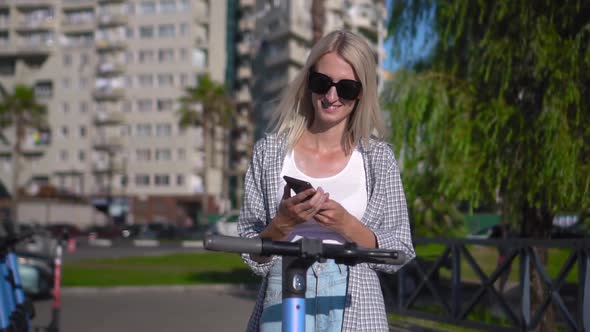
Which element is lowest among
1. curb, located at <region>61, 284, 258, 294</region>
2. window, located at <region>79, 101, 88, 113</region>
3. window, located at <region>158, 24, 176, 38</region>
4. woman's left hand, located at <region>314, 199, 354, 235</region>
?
curb, located at <region>61, 284, 258, 294</region>

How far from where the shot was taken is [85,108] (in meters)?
90.6

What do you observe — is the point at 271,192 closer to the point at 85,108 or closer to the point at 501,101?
the point at 501,101

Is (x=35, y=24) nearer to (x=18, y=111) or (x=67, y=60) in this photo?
(x=67, y=60)

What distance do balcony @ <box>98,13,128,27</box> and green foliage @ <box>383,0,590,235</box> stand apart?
79.1m

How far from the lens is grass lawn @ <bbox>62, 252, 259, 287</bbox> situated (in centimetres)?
2062

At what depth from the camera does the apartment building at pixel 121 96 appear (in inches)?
3415

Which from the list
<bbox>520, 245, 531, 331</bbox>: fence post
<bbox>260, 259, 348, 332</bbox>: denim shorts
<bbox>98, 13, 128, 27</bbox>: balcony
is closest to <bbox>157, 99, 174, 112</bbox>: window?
<bbox>98, 13, 128, 27</bbox>: balcony

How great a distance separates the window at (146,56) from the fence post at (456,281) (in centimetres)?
7954

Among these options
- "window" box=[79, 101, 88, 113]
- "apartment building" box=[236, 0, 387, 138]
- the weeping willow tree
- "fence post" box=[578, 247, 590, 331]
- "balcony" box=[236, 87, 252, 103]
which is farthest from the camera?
"balcony" box=[236, 87, 252, 103]

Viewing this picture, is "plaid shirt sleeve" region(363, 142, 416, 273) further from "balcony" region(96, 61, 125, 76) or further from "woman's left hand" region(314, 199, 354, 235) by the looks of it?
"balcony" region(96, 61, 125, 76)

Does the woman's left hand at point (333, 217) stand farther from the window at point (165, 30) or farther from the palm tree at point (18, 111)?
the window at point (165, 30)

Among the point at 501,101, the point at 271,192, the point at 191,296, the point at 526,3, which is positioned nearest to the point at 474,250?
the point at 501,101

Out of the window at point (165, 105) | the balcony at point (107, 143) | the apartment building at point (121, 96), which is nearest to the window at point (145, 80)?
the apartment building at point (121, 96)

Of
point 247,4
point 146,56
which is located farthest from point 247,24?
point 146,56
